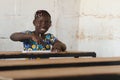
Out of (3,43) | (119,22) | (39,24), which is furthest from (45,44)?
(119,22)

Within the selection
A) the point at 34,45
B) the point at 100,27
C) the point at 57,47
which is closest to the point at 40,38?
the point at 34,45

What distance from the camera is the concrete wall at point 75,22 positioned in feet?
12.4

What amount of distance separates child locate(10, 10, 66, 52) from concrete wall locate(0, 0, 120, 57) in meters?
1.01

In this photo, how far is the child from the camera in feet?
8.84

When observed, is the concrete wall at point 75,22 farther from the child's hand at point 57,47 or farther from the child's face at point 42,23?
the child's hand at point 57,47

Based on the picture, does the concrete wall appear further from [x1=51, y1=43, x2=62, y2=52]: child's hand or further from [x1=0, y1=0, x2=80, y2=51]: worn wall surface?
[x1=51, y1=43, x2=62, y2=52]: child's hand

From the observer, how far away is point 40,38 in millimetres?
2750

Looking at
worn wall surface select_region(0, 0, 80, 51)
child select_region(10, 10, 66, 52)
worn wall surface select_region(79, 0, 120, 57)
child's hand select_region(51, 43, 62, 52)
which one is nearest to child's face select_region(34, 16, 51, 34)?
child select_region(10, 10, 66, 52)

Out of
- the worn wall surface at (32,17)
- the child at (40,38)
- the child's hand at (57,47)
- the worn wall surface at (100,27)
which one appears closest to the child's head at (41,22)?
the child at (40,38)

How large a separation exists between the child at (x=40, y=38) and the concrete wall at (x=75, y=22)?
101cm

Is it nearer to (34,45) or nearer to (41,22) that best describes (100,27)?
(41,22)

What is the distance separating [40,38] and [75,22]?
5.21 feet

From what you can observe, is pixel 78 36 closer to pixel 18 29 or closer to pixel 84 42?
pixel 84 42

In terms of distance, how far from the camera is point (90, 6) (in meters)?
4.16
